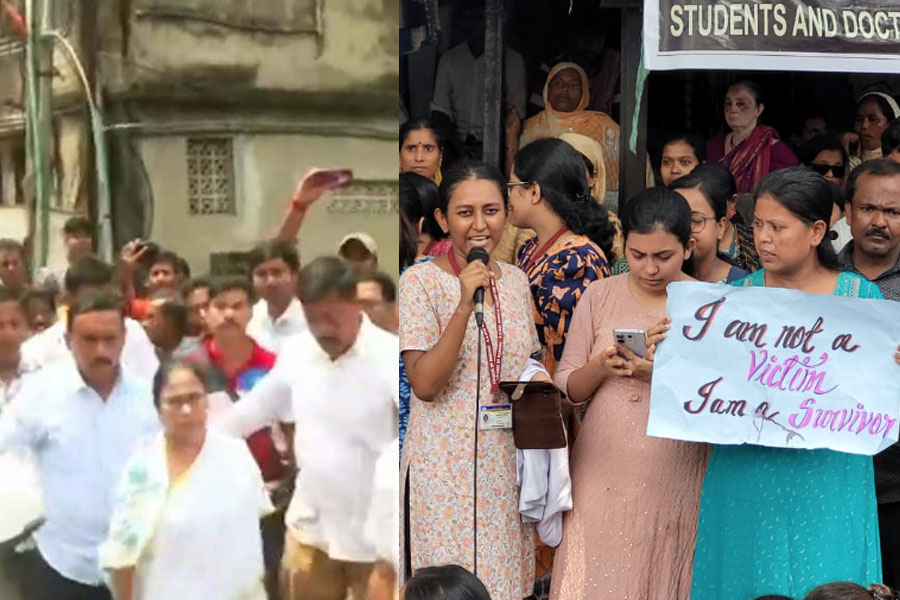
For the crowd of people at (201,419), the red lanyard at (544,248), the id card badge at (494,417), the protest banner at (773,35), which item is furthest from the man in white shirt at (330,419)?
the protest banner at (773,35)

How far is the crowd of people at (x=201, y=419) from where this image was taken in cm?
215

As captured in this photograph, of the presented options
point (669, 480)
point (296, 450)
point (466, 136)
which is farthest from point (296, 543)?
point (466, 136)

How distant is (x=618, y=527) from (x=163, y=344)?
85.0 inches

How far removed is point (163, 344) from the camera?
7.18 ft

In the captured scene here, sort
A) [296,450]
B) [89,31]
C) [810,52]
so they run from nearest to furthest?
[89,31] < [296,450] < [810,52]

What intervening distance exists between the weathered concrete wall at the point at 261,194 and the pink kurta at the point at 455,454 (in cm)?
175

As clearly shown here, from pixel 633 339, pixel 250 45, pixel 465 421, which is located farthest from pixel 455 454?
pixel 250 45

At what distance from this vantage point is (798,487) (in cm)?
372

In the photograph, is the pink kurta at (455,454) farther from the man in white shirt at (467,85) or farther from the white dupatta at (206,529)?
the man in white shirt at (467,85)

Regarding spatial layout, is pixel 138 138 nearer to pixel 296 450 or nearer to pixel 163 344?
pixel 163 344

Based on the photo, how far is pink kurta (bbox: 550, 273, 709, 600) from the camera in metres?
3.99

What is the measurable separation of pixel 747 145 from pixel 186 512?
4.40 m

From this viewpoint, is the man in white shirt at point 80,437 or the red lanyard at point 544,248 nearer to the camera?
the man in white shirt at point 80,437

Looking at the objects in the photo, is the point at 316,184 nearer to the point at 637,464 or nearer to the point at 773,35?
the point at 637,464
